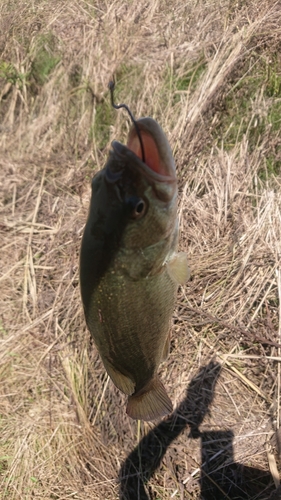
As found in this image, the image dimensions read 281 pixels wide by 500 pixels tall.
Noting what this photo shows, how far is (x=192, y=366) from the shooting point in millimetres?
3424

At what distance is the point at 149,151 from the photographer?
59.9 inches

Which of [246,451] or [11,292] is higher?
[11,292]

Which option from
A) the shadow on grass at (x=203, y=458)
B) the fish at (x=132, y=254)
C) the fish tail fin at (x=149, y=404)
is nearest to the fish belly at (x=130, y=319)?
the fish at (x=132, y=254)

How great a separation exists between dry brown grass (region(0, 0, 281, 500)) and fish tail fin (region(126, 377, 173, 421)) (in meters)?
1.38

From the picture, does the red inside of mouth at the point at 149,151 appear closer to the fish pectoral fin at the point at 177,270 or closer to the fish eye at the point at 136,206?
the fish eye at the point at 136,206

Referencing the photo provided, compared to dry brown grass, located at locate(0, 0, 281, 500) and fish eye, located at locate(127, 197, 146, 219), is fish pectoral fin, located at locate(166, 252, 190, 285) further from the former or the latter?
dry brown grass, located at locate(0, 0, 281, 500)

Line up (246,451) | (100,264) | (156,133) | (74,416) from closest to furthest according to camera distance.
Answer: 1. (156,133)
2. (100,264)
3. (246,451)
4. (74,416)

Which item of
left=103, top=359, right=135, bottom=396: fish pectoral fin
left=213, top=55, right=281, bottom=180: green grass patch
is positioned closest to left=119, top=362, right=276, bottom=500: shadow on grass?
left=103, top=359, right=135, bottom=396: fish pectoral fin

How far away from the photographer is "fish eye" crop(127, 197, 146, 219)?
1477 millimetres

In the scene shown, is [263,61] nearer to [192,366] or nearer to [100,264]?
[192,366]

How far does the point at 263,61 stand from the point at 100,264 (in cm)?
319

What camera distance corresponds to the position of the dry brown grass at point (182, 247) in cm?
329

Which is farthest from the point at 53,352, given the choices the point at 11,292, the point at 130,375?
the point at 130,375

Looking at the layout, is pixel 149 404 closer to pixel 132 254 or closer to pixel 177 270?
pixel 177 270
